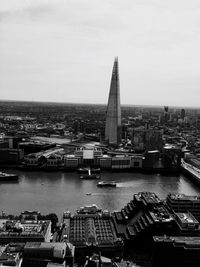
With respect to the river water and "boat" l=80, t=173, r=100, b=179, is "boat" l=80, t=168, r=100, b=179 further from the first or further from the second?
the river water

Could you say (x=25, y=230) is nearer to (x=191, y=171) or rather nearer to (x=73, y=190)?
(x=73, y=190)

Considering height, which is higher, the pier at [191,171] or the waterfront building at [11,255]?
the waterfront building at [11,255]

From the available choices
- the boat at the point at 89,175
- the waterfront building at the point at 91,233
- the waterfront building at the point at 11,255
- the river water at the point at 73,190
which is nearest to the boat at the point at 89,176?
the boat at the point at 89,175

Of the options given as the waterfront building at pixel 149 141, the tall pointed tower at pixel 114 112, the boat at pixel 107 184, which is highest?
the tall pointed tower at pixel 114 112

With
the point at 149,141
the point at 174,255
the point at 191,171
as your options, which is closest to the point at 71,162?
the point at 191,171

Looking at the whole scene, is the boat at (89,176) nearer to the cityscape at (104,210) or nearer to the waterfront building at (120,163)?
the cityscape at (104,210)
